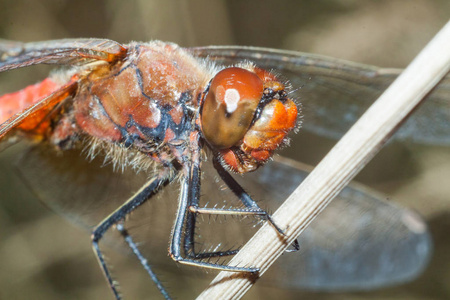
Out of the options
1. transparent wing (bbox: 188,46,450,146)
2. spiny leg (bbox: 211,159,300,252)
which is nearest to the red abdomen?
transparent wing (bbox: 188,46,450,146)

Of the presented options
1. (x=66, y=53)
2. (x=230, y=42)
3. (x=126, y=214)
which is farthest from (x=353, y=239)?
(x=230, y=42)

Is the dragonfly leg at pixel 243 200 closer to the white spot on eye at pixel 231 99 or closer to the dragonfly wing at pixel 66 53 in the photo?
the white spot on eye at pixel 231 99

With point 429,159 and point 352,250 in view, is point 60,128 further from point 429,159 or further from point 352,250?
point 429,159

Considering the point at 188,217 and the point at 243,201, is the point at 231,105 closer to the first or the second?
the point at 243,201

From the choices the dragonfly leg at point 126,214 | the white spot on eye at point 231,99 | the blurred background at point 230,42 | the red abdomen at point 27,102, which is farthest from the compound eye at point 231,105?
the blurred background at point 230,42

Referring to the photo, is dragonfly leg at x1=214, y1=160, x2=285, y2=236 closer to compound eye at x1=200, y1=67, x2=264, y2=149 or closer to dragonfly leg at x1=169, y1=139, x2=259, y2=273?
dragonfly leg at x1=169, y1=139, x2=259, y2=273

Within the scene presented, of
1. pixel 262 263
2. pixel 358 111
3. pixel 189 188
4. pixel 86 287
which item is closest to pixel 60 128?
pixel 189 188
